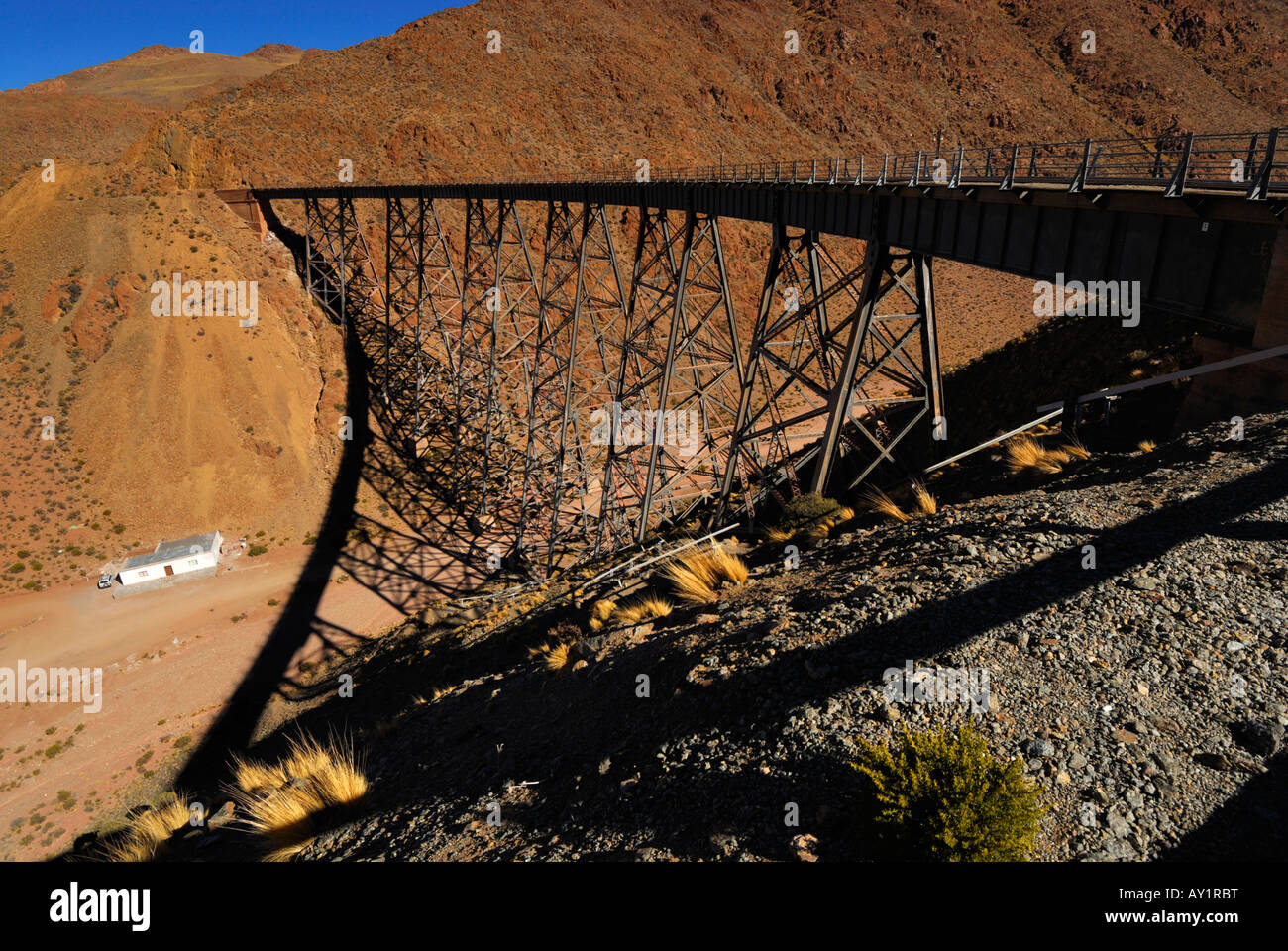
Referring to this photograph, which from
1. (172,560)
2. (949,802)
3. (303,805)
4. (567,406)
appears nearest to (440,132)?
(172,560)

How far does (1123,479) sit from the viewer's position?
7.04m

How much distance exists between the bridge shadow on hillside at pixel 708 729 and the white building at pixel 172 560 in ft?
58.6

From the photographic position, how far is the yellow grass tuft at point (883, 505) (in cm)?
868

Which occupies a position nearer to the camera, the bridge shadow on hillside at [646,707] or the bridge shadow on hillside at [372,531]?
the bridge shadow on hillside at [646,707]

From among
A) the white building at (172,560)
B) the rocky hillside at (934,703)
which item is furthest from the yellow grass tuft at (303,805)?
the white building at (172,560)

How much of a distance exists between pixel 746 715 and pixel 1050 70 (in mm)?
79428

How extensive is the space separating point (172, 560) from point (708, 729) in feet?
74.5

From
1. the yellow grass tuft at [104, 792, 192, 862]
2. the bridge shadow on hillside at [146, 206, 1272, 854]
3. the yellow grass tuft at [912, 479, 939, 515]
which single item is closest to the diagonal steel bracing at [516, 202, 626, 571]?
the bridge shadow on hillside at [146, 206, 1272, 854]

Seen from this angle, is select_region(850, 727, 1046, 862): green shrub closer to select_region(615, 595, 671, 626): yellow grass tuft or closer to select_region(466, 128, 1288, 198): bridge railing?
select_region(466, 128, 1288, 198): bridge railing

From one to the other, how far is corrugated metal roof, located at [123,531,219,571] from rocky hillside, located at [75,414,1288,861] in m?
17.5

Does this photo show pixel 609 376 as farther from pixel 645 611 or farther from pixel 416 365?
pixel 416 365

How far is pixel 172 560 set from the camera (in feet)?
69.3

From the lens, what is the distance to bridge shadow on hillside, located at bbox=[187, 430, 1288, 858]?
4113mm

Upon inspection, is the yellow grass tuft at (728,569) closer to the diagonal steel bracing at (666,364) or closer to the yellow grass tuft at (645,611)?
the yellow grass tuft at (645,611)
